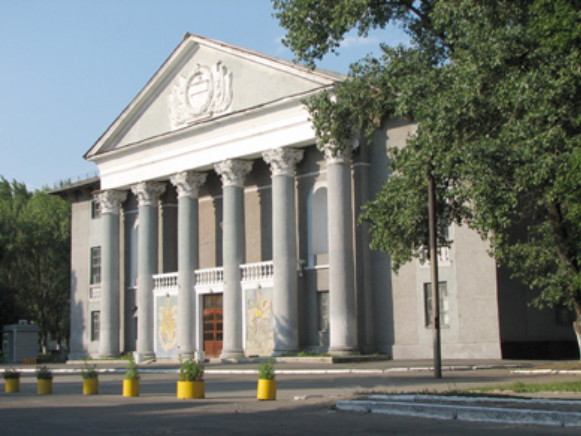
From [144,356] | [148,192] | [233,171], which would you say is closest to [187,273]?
[144,356]

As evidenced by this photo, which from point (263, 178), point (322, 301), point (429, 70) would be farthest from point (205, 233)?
point (429, 70)

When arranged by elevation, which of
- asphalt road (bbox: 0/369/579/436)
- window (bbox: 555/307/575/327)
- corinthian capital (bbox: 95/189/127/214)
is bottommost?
asphalt road (bbox: 0/369/579/436)

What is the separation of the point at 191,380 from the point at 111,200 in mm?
31369

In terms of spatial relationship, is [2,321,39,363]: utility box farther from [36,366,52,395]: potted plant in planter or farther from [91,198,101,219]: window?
[36,366,52,395]: potted plant in planter

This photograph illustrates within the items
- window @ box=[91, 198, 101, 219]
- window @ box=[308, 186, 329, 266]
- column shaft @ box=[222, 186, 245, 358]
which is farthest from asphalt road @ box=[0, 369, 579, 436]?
window @ box=[91, 198, 101, 219]

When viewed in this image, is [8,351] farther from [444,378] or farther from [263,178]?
[444,378]

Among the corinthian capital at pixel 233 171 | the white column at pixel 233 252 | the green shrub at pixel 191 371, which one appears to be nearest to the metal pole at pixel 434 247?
the green shrub at pixel 191 371

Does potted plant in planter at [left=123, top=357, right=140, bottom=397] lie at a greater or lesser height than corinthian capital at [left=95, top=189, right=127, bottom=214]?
lesser

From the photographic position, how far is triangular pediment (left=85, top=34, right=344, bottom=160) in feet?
133

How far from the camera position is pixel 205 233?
46812 mm

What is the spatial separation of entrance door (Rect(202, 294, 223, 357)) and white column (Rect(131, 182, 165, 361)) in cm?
357

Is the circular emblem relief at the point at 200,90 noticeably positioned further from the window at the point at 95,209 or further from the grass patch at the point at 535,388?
the grass patch at the point at 535,388

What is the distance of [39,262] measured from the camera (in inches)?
2908

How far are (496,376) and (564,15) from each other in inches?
409
